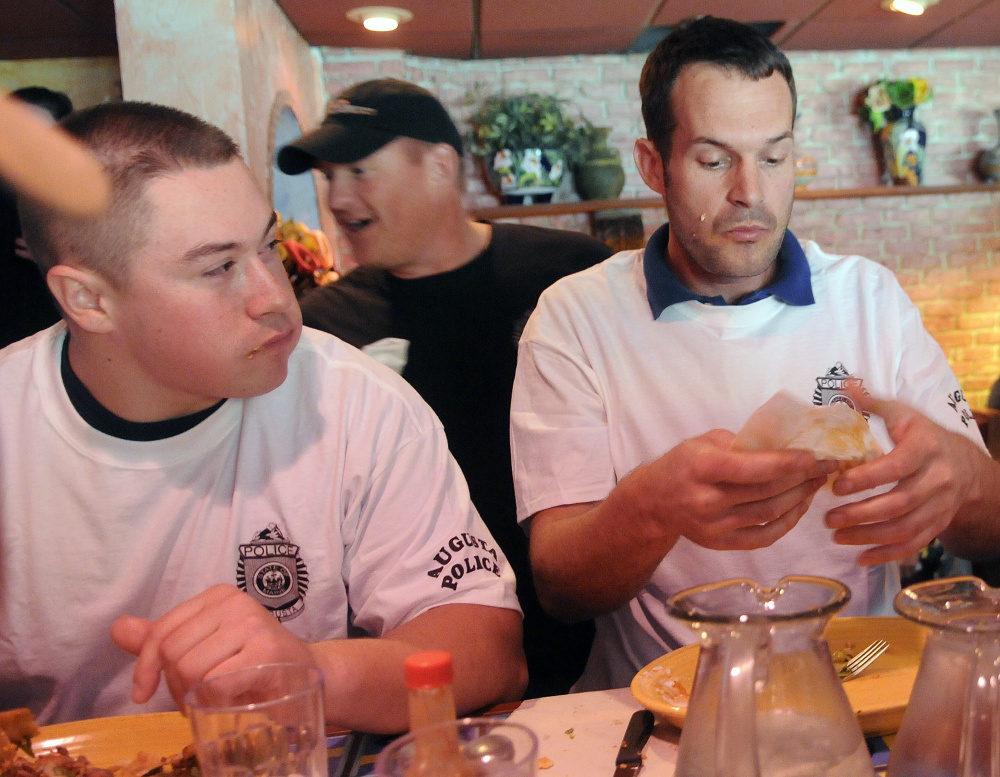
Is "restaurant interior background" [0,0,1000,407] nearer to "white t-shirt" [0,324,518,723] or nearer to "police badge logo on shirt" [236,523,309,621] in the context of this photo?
"white t-shirt" [0,324,518,723]

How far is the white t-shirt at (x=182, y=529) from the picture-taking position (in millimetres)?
1254

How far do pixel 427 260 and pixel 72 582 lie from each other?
1.02 metres

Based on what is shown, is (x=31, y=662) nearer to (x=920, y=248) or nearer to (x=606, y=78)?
(x=606, y=78)

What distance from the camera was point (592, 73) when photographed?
4.92 meters

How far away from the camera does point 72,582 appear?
1265 mm

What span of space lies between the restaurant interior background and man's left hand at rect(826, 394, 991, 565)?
269cm

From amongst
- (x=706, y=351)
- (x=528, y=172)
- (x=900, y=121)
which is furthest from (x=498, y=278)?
(x=900, y=121)

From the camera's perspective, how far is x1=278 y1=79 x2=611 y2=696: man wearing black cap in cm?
188

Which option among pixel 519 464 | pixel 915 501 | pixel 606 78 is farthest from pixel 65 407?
pixel 606 78

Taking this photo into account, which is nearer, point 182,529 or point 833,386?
point 182,529

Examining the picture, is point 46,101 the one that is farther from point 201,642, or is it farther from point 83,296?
point 201,642

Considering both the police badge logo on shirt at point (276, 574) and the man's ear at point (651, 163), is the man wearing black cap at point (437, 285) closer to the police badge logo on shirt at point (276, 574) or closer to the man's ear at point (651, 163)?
the man's ear at point (651, 163)

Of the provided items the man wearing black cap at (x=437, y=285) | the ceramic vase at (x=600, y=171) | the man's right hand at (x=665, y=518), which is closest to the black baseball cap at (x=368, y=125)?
the man wearing black cap at (x=437, y=285)

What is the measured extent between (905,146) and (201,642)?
518 centimetres
